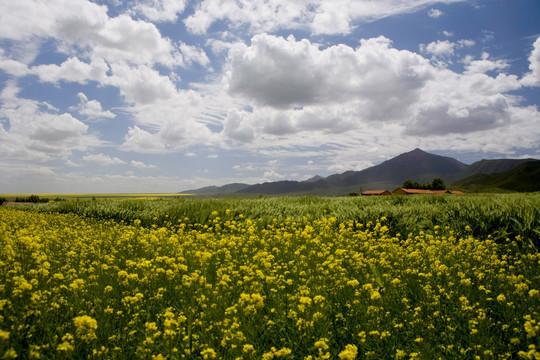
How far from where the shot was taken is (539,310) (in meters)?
4.01

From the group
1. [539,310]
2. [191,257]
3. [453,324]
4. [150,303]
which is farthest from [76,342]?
[539,310]

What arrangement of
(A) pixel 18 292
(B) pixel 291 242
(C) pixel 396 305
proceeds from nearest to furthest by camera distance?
(A) pixel 18 292
(C) pixel 396 305
(B) pixel 291 242

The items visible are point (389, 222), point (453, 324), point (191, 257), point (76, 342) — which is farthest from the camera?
point (389, 222)

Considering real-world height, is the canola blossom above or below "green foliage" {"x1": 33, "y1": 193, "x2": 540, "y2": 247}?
below

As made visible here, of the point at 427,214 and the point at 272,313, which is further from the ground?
the point at 427,214

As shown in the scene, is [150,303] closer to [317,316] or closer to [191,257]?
[191,257]

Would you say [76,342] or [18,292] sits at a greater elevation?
[18,292]

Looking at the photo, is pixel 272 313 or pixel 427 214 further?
pixel 427 214

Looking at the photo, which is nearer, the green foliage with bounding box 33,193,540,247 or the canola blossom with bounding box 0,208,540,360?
the canola blossom with bounding box 0,208,540,360

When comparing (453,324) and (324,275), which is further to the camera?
(324,275)

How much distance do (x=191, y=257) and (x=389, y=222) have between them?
6510mm

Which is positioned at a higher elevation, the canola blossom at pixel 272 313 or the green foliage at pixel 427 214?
the green foliage at pixel 427 214

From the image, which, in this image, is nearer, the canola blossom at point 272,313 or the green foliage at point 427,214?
the canola blossom at point 272,313

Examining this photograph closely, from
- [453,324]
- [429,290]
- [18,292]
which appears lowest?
[453,324]
